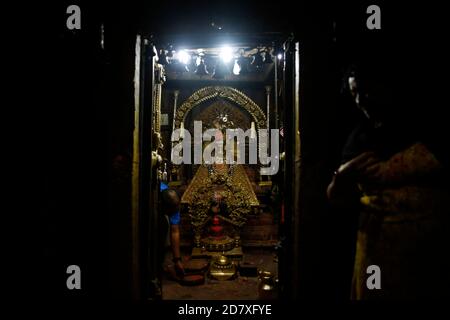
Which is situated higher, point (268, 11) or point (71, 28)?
point (268, 11)

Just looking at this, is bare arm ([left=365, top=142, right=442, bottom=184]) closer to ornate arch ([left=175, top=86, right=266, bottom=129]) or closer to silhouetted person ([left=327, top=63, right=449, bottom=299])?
silhouetted person ([left=327, top=63, right=449, bottom=299])

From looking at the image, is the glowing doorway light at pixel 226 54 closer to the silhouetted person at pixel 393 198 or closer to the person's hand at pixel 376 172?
the silhouetted person at pixel 393 198

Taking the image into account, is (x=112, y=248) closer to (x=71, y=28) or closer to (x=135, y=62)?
(x=135, y=62)

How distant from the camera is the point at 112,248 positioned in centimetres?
333

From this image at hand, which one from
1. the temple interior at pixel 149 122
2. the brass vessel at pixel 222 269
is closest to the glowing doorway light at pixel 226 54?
the temple interior at pixel 149 122

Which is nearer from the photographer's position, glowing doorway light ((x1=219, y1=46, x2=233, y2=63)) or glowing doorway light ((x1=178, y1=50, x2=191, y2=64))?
glowing doorway light ((x1=219, y1=46, x2=233, y2=63))

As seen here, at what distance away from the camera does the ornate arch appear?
29.8 feet

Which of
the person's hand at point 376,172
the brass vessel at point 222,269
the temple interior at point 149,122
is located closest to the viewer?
the person's hand at point 376,172

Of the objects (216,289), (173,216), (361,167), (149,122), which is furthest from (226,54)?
(216,289)

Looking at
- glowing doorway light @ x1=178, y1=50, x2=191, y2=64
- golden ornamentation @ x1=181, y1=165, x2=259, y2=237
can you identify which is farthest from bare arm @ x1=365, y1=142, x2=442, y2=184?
golden ornamentation @ x1=181, y1=165, x2=259, y2=237

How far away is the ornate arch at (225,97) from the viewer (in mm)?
9094
